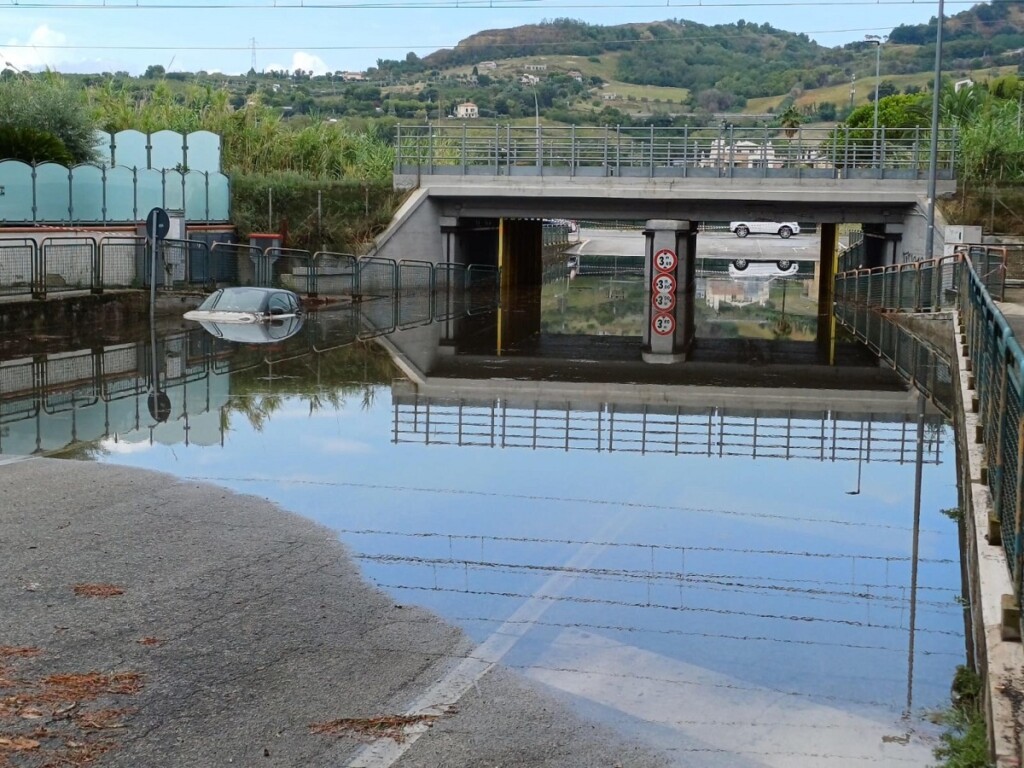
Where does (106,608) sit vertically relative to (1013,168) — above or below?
below

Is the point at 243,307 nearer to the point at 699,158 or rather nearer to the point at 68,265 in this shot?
the point at 68,265

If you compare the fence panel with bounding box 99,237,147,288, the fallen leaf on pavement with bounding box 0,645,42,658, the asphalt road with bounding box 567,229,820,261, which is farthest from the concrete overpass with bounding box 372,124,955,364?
the fallen leaf on pavement with bounding box 0,645,42,658

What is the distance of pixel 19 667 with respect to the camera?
7895 millimetres

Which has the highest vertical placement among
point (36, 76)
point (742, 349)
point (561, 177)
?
point (36, 76)

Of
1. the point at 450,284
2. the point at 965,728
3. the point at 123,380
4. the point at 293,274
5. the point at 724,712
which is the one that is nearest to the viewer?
the point at 965,728

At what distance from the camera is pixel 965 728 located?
7336 millimetres

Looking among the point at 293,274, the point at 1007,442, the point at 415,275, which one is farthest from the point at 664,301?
the point at 1007,442

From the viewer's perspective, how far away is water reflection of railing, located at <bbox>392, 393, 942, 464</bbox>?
17000 millimetres

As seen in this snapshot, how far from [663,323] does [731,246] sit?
196ft

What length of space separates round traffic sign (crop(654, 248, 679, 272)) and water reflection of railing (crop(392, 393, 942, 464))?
95.5ft

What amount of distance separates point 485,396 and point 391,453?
5.86 m

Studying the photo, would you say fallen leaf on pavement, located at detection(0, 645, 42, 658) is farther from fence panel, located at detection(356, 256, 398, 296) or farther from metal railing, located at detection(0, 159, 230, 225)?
fence panel, located at detection(356, 256, 398, 296)

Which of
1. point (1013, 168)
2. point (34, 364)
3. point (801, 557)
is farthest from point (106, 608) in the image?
point (1013, 168)

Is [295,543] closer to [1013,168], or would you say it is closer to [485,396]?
[485,396]
